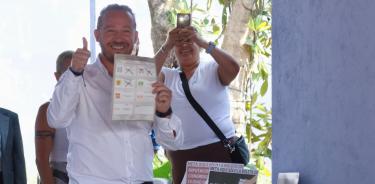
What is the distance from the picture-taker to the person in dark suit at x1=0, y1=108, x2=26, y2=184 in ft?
14.5

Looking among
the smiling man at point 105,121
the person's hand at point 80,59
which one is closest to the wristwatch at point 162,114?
the smiling man at point 105,121

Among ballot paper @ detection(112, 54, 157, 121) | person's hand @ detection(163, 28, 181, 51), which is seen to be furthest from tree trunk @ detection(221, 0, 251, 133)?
ballot paper @ detection(112, 54, 157, 121)

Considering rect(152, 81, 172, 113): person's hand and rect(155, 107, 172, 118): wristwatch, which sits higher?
rect(152, 81, 172, 113): person's hand

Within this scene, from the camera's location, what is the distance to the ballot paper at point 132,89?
324 cm

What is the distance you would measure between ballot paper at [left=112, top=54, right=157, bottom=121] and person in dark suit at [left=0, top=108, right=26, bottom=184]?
1472 mm

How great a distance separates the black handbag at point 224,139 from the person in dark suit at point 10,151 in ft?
3.57

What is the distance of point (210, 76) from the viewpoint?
470 cm

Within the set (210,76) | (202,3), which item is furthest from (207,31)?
(210,76)

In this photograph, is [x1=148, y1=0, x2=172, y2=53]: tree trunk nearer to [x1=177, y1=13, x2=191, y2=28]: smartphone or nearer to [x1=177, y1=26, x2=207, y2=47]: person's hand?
[x1=177, y1=26, x2=207, y2=47]: person's hand

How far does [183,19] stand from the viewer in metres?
4.31

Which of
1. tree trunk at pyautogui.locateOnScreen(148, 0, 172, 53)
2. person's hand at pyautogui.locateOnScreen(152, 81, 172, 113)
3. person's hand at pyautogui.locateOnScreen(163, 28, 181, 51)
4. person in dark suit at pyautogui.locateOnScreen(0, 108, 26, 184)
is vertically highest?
tree trunk at pyautogui.locateOnScreen(148, 0, 172, 53)

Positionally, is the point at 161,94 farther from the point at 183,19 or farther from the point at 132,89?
the point at 183,19
